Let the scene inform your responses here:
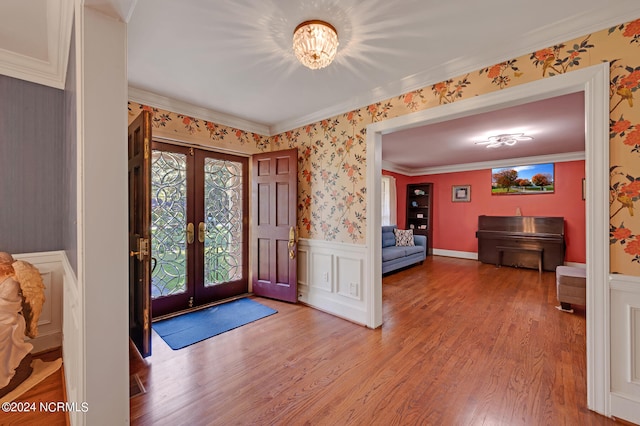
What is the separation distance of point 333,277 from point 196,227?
1.81 m

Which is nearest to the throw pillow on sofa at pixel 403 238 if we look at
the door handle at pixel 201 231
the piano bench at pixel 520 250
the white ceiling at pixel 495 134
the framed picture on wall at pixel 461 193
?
the white ceiling at pixel 495 134

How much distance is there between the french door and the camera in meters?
3.06

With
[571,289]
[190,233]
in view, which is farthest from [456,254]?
[190,233]

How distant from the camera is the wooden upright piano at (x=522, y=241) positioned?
17.4 ft

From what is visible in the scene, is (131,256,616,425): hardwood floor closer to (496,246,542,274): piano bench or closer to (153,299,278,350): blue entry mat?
(153,299,278,350): blue entry mat

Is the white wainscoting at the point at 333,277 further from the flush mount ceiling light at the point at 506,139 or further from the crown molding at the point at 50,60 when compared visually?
the flush mount ceiling light at the point at 506,139

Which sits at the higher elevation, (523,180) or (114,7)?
(114,7)

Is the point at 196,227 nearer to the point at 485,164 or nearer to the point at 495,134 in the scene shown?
the point at 495,134

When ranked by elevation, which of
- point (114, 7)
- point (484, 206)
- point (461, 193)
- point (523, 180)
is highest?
point (114, 7)

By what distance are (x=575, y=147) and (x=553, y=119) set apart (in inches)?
88.9

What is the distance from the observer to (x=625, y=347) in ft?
5.21

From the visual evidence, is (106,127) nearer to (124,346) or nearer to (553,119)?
(124,346)

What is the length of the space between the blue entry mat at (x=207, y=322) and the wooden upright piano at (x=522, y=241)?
5.19 m

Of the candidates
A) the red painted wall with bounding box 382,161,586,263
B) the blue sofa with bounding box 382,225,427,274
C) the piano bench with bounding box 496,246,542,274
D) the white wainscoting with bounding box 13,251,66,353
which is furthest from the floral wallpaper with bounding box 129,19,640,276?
the piano bench with bounding box 496,246,542,274
